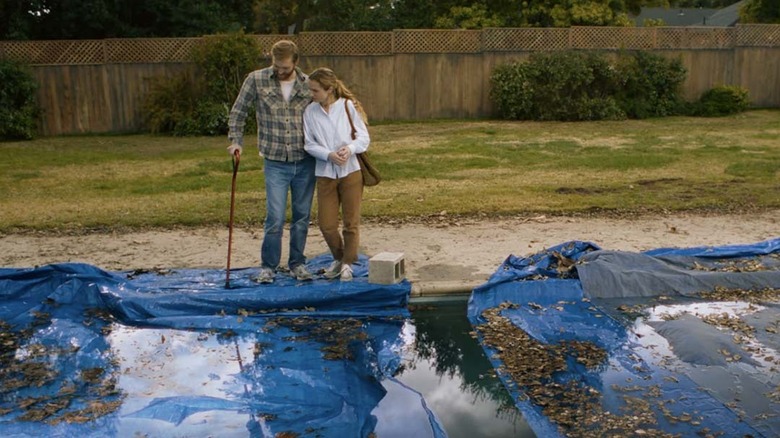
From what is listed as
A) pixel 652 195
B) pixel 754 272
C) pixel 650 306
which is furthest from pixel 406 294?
pixel 652 195

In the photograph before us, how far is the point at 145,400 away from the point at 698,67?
16803 millimetres

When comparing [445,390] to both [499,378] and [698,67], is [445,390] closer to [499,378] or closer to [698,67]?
[499,378]

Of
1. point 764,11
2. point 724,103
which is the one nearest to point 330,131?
point 724,103

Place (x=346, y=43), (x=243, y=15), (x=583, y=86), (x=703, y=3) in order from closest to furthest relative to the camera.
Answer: (x=346, y=43)
(x=583, y=86)
(x=243, y=15)
(x=703, y=3)

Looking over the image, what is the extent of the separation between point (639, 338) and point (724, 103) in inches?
567

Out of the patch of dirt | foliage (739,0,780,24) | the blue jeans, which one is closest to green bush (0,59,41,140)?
the patch of dirt

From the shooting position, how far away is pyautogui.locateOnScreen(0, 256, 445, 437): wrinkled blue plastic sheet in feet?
12.3

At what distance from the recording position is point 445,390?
14.1 feet

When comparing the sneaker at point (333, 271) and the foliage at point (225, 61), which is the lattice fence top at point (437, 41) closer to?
the foliage at point (225, 61)

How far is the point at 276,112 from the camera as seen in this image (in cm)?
548

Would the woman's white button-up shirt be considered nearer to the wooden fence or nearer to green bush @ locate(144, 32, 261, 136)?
green bush @ locate(144, 32, 261, 136)

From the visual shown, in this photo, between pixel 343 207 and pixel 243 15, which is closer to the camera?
pixel 343 207

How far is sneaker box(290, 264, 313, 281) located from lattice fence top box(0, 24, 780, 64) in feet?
36.4

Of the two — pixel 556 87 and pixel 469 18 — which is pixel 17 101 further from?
pixel 469 18
